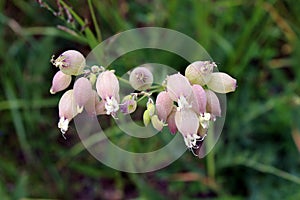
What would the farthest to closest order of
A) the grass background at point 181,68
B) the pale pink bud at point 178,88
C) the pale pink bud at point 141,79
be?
the grass background at point 181,68, the pale pink bud at point 141,79, the pale pink bud at point 178,88

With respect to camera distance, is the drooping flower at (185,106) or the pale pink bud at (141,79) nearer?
the drooping flower at (185,106)

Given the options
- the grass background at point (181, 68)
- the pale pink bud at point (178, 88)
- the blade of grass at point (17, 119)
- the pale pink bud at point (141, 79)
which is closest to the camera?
the pale pink bud at point (178, 88)

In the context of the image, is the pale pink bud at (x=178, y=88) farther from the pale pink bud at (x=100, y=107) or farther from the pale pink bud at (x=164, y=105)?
the pale pink bud at (x=100, y=107)

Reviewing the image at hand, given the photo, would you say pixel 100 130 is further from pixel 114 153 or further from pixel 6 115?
pixel 6 115

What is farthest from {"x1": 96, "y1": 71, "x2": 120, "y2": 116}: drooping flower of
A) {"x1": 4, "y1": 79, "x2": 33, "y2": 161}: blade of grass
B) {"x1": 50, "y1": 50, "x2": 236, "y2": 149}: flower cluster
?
{"x1": 4, "y1": 79, "x2": 33, "y2": 161}: blade of grass

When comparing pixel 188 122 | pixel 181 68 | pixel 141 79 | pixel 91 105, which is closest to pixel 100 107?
pixel 91 105

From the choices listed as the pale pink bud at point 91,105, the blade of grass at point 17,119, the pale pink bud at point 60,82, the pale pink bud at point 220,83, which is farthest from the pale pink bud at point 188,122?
the blade of grass at point 17,119

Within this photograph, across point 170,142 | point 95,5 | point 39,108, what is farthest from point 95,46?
point 39,108
